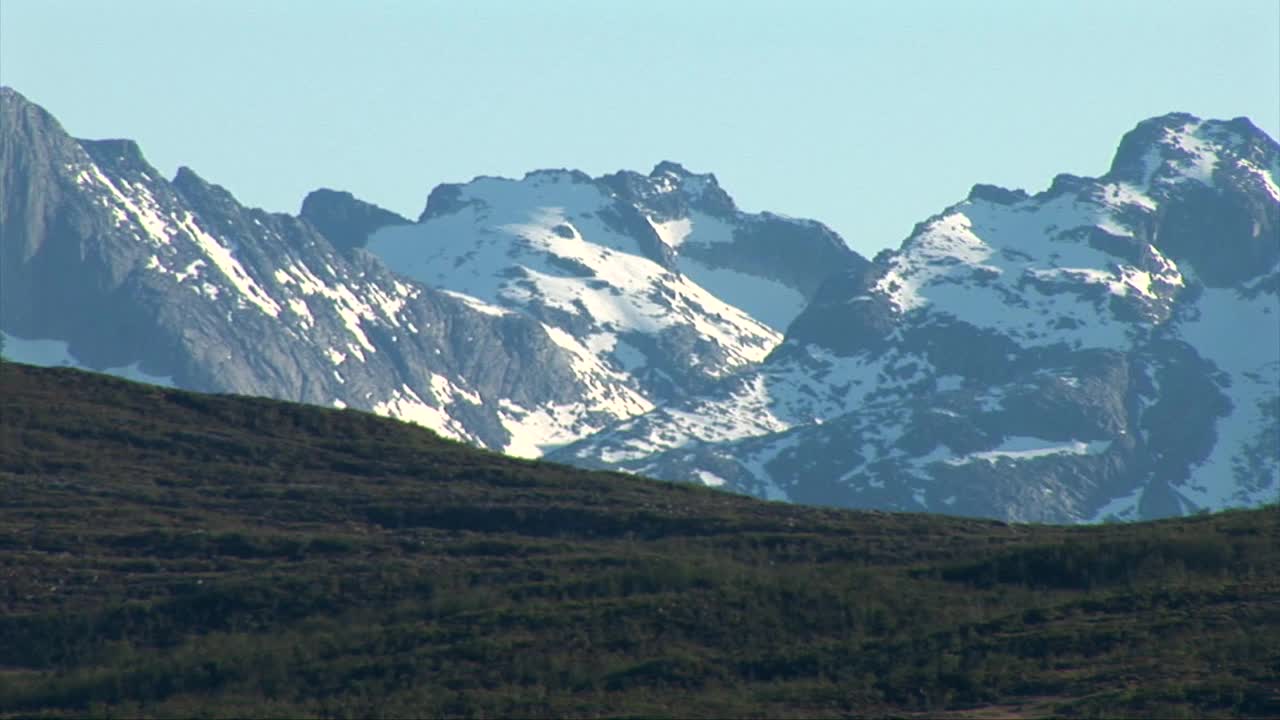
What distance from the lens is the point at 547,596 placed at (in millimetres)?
100812

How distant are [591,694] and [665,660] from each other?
208 inches

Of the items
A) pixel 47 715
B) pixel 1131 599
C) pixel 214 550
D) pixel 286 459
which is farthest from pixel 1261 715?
pixel 286 459

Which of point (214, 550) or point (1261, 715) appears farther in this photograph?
point (214, 550)

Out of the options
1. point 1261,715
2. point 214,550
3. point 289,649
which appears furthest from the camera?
point 214,550

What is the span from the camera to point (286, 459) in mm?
142750

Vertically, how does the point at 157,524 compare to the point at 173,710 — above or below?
above

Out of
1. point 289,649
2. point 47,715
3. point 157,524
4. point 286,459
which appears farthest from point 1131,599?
point 286,459

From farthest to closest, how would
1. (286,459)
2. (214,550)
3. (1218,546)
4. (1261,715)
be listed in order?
(286,459), (214,550), (1218,546), (1261,715)

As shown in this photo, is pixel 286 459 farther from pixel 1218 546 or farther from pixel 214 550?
pixel 1218 546

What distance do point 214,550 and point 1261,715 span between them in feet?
176

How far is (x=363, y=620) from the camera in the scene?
9850cm

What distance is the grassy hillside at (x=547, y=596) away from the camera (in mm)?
A: 84312

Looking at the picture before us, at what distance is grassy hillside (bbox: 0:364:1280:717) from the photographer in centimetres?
8431

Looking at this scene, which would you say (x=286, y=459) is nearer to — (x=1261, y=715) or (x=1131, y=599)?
(x=1131, y=599)
